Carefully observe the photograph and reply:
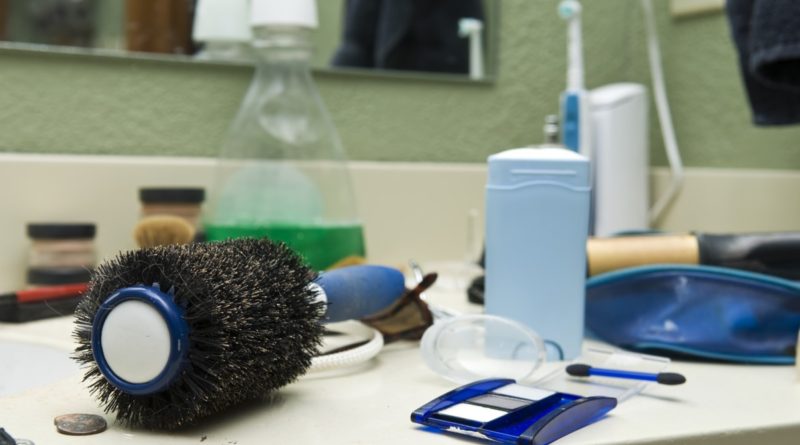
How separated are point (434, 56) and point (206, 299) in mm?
693

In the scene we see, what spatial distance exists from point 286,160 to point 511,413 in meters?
0.50

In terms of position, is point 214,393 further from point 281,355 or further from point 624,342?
point 624,342

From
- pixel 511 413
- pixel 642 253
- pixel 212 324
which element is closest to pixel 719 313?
pixel 642 253

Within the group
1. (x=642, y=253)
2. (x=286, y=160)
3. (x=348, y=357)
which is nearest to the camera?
(x=348, y=357)

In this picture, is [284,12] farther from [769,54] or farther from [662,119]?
[662,119]

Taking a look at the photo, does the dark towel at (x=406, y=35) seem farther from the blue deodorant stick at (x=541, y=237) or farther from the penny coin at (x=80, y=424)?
the penny coin at (x=80, y=424)

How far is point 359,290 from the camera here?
1.65ft

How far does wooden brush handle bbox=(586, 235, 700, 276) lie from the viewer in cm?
59

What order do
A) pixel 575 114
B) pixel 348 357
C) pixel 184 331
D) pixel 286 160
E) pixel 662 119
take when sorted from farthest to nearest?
pixel 662 119 → pixel 575 114 → pixel 286 160 → pixel 348 357 → pixel 184 331

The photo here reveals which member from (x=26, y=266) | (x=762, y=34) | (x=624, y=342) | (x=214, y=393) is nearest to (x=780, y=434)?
(x=624, y=342)

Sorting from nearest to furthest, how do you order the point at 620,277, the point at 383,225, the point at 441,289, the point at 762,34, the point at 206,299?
the point at 206,299, the point at 620,277, the point at 762,34, the point at 441,289, the point at 383,225

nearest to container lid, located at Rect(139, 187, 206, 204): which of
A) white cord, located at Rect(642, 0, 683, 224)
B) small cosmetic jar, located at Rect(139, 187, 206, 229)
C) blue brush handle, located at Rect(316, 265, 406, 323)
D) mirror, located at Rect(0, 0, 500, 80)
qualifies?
small cosmetic jar, located at Rect(139, 187, 206, 229)

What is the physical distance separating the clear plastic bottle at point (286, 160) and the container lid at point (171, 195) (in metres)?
0.02

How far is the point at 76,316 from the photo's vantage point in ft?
1.24
